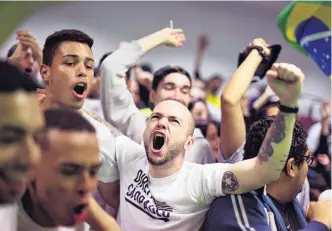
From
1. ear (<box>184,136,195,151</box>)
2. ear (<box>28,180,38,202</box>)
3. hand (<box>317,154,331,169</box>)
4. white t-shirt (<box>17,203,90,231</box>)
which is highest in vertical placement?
ear (<box>184,136,195,151</box>)

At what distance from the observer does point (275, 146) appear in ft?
4.71

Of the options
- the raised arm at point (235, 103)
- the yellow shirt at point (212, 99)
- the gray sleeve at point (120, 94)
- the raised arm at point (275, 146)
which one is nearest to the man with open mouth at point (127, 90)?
the gray sleeve at point (120, 94)

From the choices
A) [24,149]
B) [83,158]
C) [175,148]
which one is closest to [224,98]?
[175,148]

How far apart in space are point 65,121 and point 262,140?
800 mm

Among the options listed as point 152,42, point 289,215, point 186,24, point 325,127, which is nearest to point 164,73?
point 152,42

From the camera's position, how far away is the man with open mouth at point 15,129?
2.85 feet

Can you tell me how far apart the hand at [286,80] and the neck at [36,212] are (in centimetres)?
58

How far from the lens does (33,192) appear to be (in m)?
1.09

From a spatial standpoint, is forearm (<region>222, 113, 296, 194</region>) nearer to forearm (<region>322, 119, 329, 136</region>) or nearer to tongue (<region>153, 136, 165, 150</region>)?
tongue (<region>153, 136, 165, 150</region>)

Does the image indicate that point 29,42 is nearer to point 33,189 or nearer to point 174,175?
point 174,175

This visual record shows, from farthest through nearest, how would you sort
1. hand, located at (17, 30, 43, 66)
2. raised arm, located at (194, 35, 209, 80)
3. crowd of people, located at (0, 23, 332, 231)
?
1. raised arm, located at (194, 35, 209, 80)
2. hand, located at (17, 30, 43, 66)
3. crowd of people, located at (0, 23, 332, 231)

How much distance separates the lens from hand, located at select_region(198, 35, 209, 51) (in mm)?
6562

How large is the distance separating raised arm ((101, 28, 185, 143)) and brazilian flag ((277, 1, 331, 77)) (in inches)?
26.0

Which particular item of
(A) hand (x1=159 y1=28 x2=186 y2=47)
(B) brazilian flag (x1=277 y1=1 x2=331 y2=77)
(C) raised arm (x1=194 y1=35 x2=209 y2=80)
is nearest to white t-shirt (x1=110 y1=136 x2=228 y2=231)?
(A) hand (x1=159 y1=28 x2=186 y2=47)
